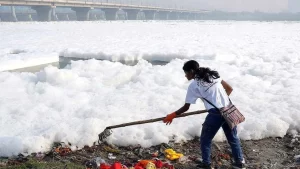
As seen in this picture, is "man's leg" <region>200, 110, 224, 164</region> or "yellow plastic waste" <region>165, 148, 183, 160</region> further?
"yellow plastic waste" <region>165, 148, 183, 160</region>

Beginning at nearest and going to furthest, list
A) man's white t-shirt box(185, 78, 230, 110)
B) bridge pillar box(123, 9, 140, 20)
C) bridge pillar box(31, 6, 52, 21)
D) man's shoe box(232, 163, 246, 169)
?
man's white t-shirt box(185, 78, 230, 110), man's shoe box(232, 163, 246, 169), bridge pillar box(31, 6, 52, 21), bridge pillar box(123, 9, 140, 20)

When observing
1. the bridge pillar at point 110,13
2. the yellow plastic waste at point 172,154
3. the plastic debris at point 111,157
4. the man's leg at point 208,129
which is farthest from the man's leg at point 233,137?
the bridge pillar at point 110,13

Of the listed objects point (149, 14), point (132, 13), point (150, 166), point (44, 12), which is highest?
point (150, 166)

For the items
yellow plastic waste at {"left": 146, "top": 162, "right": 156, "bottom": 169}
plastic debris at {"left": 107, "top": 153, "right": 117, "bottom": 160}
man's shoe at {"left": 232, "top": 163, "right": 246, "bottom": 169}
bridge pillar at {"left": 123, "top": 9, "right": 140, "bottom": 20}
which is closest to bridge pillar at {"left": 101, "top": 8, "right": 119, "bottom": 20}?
bridge pillar at {"left": 123, "top": 9, "right": 140, "bottom": 20}

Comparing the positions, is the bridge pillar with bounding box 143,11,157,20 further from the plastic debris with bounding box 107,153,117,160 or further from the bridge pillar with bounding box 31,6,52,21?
the plastic debris with bounding box 107,153,117,160

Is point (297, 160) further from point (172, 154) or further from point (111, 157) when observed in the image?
point (111, 157)

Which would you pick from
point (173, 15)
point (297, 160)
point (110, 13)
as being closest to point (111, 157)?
point (297, 160)

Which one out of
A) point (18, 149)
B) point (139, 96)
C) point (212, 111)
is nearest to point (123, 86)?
point (139, 96)

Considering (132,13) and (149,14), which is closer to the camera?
(132,13)

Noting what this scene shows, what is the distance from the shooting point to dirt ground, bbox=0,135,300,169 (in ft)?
17.4

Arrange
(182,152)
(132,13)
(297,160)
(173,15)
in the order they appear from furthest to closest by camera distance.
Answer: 1. (173,15)
2. (132,13)
3. (182,152)
4. (297,160)

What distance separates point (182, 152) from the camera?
5914mm

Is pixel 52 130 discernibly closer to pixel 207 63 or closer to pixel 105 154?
pixel 105 154

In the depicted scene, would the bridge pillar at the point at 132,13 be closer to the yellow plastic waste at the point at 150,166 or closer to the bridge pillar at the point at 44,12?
the bridge pillar at the point at 44,12
